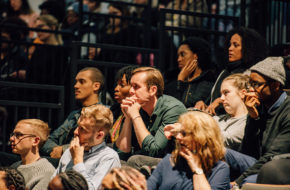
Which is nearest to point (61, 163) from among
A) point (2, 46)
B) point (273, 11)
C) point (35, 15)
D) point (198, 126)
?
point (198, 126)

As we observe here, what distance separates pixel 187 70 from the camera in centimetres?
777

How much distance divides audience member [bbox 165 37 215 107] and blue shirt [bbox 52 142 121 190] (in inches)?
80.4

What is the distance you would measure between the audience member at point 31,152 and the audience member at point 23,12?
5.31m

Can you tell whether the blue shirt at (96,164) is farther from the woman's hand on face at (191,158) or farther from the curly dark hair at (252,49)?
the curly dark hair at (252,49)

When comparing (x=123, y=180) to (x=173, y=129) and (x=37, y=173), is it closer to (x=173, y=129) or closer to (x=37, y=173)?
(x=173, y=129)

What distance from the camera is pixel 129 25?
10.3 m

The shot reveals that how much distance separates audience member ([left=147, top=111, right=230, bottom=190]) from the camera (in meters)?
4.73

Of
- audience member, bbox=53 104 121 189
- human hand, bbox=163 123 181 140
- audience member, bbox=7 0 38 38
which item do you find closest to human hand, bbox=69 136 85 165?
audience member, bbox=53 104 121 189

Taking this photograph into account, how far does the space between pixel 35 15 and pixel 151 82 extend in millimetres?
6609

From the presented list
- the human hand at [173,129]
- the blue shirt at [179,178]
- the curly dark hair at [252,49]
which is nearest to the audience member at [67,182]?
the blue shirt at [179,178]

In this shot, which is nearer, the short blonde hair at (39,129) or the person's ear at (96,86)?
the short blonde hair at (39,129)

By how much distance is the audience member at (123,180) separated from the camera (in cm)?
408

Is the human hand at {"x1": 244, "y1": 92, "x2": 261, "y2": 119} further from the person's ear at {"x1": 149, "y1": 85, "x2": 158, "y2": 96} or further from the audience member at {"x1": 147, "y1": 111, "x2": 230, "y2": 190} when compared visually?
the person's ear at {"x1": 149, "y1": 85, "x2": 158, "y2": 96}

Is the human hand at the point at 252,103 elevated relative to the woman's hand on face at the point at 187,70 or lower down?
lower down
